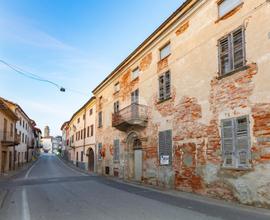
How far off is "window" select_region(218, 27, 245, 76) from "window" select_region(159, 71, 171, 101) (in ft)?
13.6

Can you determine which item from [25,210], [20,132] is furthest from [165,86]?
[20,132]

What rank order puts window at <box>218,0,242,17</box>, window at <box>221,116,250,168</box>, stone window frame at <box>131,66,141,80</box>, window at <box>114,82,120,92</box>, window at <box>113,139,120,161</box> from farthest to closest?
window at <box>114,82,120,92</box>
window at <box>113,139,120,161</box>
stone window frame at <box>131,66,141,80</box>
window at <box>218,0,242,17</box>
window at <box>221,116,250,168</box>

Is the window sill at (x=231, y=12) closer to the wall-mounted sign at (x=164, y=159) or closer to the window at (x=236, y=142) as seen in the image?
the window at (x=236, y=142)

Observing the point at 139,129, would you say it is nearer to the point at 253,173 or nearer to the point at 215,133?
the point at 215,133

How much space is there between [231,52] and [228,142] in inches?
132

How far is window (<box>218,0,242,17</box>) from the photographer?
449 inches

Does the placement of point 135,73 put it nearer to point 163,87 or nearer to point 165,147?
point 163,87

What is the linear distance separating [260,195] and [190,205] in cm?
221

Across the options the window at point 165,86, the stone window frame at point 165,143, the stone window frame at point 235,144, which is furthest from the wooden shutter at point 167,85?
the stone window frame at point 235,144

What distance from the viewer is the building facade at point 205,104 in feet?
32.8

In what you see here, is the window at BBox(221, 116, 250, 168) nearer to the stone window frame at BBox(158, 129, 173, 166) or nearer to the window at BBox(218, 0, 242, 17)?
the stone window frame at BBox(158, 129, 173, 166)

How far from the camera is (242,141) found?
10547 mm

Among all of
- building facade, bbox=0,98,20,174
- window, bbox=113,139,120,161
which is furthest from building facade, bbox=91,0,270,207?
building facade, bbox=0,98,20,174

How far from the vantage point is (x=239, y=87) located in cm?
1077
